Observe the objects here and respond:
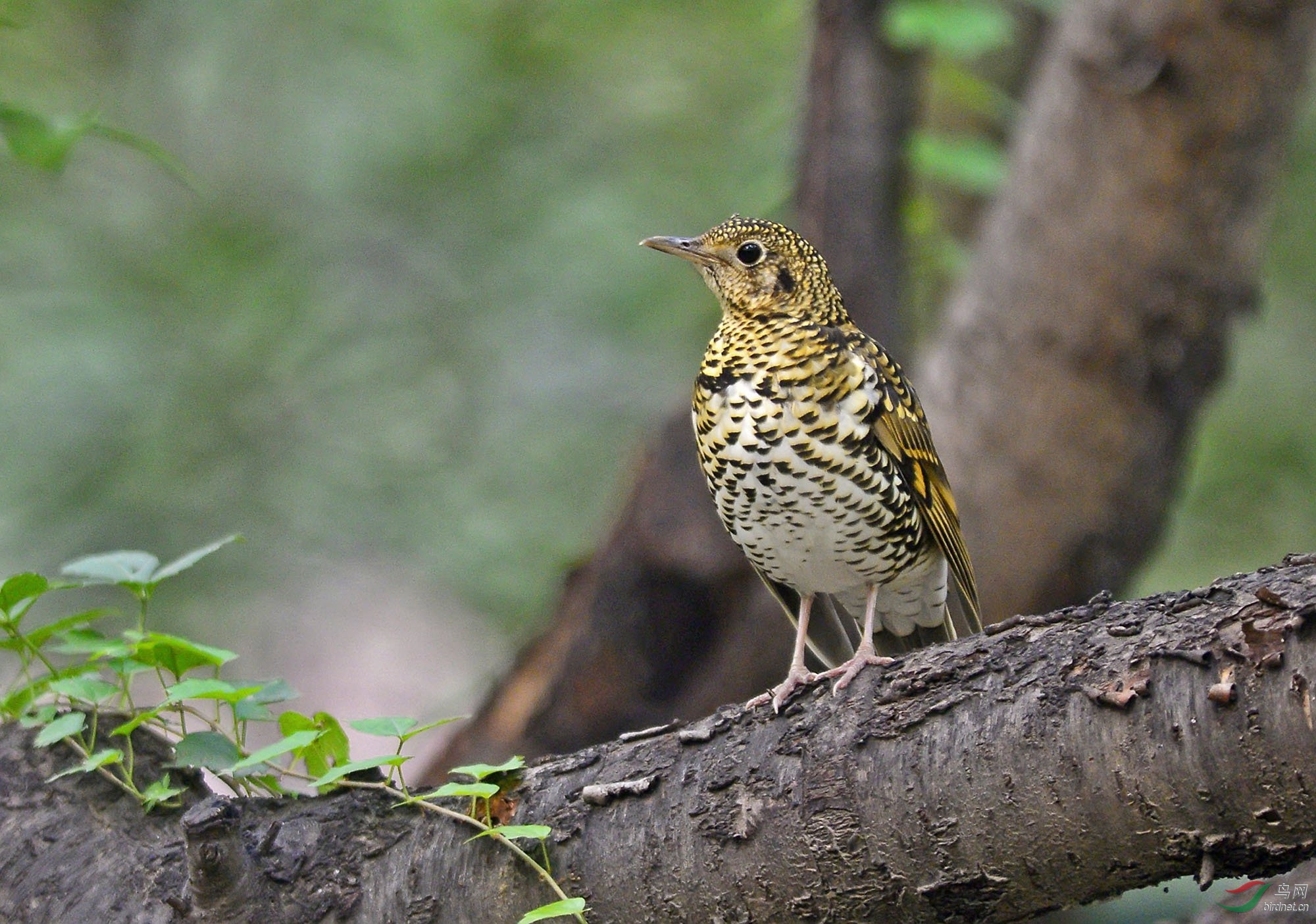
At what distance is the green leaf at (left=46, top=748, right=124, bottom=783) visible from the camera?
2547mm

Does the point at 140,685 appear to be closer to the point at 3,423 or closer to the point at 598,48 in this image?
the point at 3,423

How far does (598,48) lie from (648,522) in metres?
3.54

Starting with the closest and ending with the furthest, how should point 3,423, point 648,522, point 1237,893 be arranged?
point 1237,893, point 648,522, point 3,423

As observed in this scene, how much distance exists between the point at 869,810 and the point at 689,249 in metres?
1.63

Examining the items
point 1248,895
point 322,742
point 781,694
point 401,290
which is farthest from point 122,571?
point 401,290

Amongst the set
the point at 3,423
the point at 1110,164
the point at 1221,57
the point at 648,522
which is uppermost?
the point at 1221,57

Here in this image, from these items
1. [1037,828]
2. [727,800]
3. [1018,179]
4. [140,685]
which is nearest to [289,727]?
[727,800]

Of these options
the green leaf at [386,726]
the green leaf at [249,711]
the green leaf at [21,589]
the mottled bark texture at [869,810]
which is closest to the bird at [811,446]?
the mottled bark texture at [869,810]

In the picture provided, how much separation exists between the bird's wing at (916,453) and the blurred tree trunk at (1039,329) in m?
1.47

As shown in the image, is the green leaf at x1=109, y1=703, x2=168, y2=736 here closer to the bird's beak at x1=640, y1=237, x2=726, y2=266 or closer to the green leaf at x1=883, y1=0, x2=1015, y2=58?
the bird's beak at x1=640, y1=237, x2=726, y2=266

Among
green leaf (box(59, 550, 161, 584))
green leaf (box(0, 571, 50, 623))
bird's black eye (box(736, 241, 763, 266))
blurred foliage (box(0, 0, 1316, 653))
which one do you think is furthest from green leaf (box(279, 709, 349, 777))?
blurred foliage (box(0, 0, 1316, 653))

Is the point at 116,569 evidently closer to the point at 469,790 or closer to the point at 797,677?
the point at 469,790

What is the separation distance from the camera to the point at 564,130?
7469mm

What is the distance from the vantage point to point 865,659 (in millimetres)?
2756
